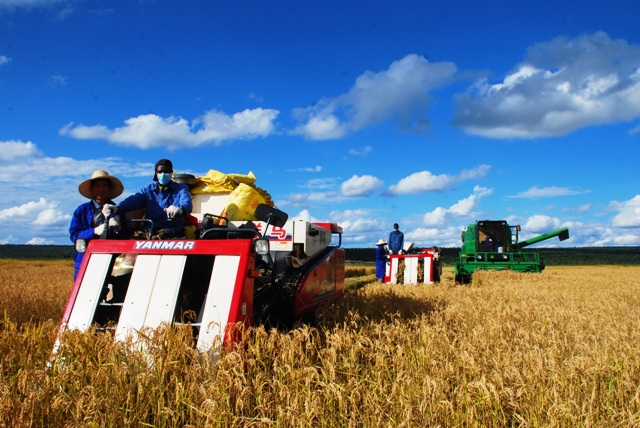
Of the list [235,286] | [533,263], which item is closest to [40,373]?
[235,286]

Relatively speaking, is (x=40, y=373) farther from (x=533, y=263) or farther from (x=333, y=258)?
(x=533, y=263)

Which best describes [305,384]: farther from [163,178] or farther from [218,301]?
[163,178]

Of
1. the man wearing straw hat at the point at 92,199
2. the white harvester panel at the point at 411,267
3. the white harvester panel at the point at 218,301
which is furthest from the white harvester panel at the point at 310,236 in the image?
the white harvester panel at the point at 411,267

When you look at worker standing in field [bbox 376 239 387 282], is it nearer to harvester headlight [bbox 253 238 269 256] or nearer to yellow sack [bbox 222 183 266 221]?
yellow sack [bbox 222 183 266 221]

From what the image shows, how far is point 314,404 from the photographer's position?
9.37 ft

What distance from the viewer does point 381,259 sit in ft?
56.6

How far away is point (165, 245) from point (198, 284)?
58 cm

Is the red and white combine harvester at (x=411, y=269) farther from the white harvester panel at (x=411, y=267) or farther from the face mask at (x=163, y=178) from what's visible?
the face mask at (x=163, y=178)

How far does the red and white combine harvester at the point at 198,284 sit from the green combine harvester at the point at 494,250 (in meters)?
14.9

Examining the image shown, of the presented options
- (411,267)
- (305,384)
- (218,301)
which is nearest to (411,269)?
(411,267)

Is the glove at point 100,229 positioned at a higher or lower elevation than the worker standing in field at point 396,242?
lower

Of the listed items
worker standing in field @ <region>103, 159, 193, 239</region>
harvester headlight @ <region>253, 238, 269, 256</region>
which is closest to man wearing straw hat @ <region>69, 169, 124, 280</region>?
worker standing in field @ <region>103, 159, 193, 239</region>

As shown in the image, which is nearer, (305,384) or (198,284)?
(305,384)

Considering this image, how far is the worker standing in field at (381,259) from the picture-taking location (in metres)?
16.8
